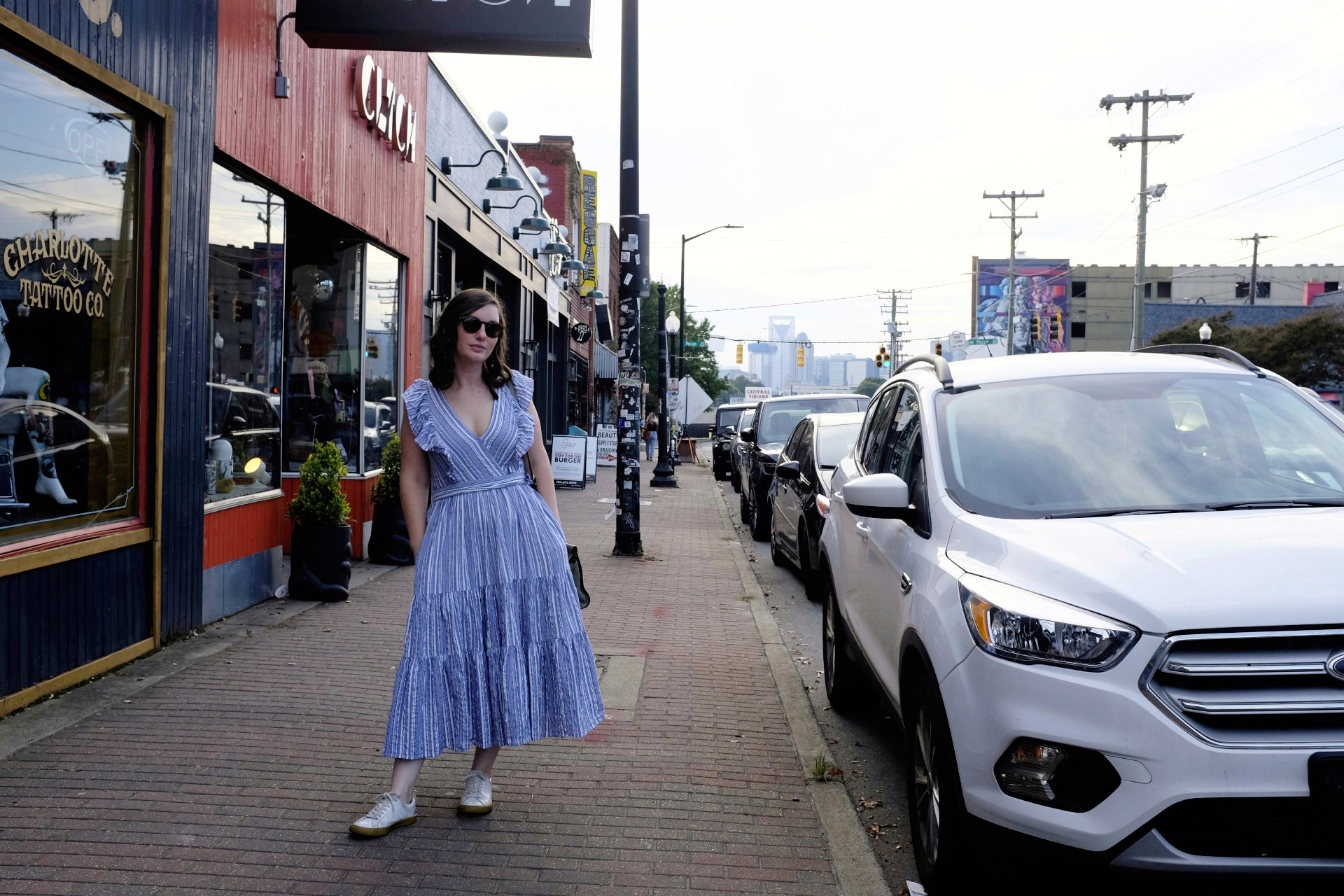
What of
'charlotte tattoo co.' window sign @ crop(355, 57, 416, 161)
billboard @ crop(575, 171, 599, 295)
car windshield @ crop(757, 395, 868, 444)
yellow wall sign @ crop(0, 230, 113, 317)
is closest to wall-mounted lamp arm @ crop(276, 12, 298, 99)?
'charlotte tattoo co.' window sign @ crop(355, 57, 416, 161)

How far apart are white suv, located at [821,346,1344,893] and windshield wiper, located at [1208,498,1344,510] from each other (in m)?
Result: 0.01

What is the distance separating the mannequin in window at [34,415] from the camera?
5637mm

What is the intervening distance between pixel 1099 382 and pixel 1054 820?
209cm

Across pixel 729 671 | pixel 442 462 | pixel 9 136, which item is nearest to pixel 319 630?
pixel 729 671

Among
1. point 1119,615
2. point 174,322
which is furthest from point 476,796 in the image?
point 174,322

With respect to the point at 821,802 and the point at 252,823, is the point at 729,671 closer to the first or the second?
the point at 821,802

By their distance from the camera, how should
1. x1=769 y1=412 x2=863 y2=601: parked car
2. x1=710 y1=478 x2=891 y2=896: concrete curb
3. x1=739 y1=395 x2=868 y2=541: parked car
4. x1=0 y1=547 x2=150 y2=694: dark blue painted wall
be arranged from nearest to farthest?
x1=710 y1=478 x2=891 y2=896: concrete curb → x1=0 y1=547 x2=150 y2=694: dark blue painted wall → x1=769 y1=412 x2=863 y2=601: parked car → x1=739 y1=395 x2=868 y2=541: parked car

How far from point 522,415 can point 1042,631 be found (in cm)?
209

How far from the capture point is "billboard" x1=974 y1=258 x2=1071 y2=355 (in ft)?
295

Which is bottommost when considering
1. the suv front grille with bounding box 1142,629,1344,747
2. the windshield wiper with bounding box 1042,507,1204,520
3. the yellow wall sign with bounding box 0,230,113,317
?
the suv front grille with bounding box 1142,629,1344,747

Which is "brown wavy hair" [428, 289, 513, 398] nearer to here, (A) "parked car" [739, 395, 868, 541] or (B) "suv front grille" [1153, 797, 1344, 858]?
(B) "suv front grille" [1153, 797, 1344, 858]

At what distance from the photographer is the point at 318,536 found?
8.66 metres

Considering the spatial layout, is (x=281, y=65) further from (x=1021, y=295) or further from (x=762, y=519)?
(x=1021, y=295)

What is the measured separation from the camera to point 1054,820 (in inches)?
116
